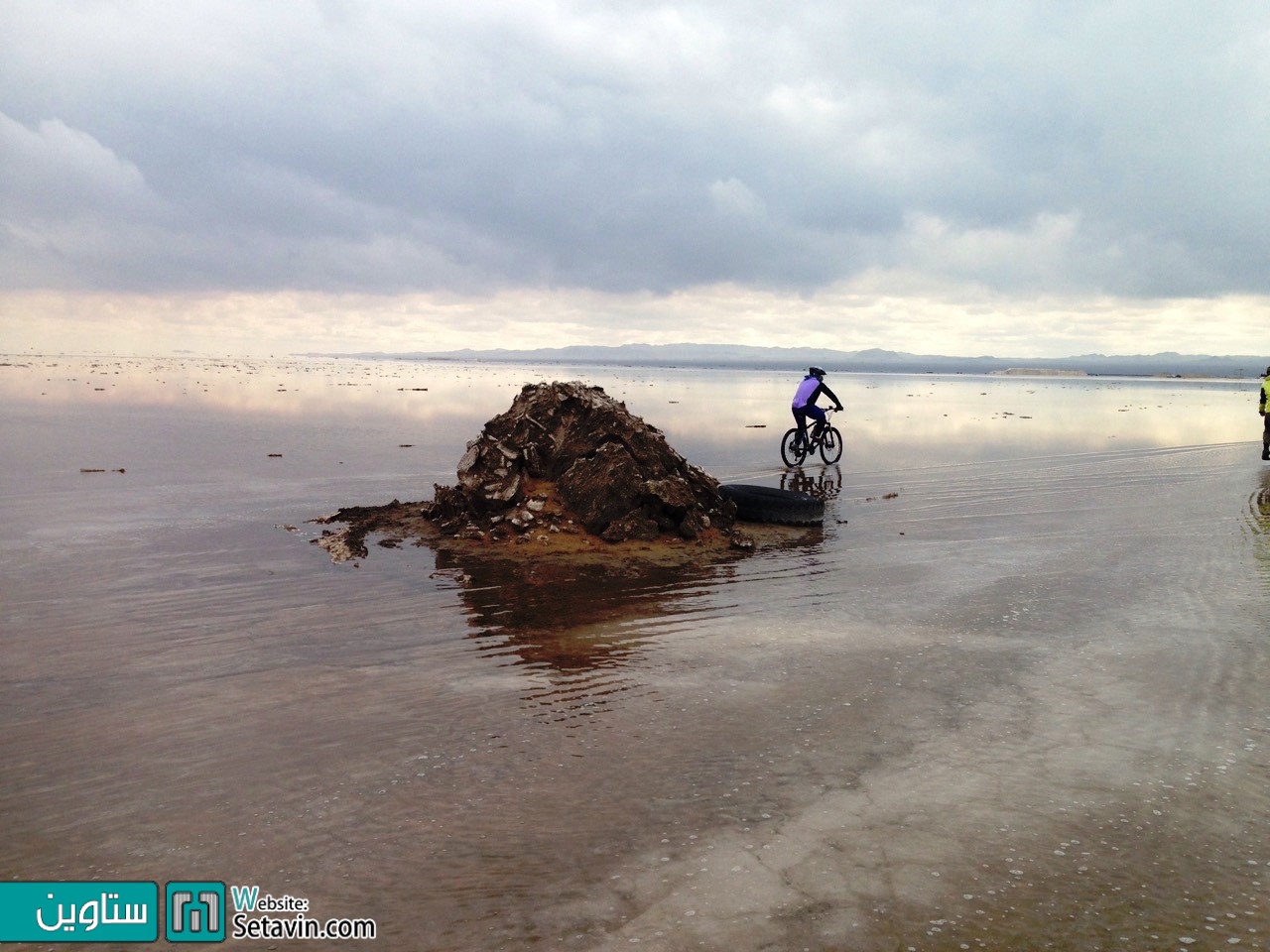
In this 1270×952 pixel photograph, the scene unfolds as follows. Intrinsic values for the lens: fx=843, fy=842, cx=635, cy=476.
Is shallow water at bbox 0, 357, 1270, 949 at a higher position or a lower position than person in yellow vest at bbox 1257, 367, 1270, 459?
lower

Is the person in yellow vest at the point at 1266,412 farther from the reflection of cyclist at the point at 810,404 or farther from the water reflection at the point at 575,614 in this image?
the water reflection at the point at 575,614

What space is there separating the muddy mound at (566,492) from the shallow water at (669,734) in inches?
51.8

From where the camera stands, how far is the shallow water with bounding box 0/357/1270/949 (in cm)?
434

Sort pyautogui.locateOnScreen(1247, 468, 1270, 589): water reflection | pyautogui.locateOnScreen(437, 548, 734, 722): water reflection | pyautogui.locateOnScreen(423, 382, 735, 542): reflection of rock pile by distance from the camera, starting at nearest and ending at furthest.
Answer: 1. pyautogui.locateOnScreen(437, 548, 734, 722): water reflection
2. pyautogui.locateOnScreen(1247, 468, 1270, 589): water reflection
3. pyautogui.locateOnScreen(423, 382, 735, 542): reflection of rock pile

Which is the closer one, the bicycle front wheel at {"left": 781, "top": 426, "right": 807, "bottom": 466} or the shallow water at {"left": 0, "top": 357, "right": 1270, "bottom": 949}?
the shallow water at {"left": 0, "top": 357, "right": 1270, "bottom": 949}

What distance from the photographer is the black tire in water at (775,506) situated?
14305 mm

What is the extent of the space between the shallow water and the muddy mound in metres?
1.32

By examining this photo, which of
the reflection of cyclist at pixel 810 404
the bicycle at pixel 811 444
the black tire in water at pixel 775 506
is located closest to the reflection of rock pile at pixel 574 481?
the black tire in water at pixel 775 506

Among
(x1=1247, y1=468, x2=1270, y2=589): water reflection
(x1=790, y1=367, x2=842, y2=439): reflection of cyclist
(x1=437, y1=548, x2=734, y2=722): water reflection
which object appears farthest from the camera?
(x1=790, y1=367, x2=842, y2=439): reflection of cyclist

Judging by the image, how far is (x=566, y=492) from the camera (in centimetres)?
1337

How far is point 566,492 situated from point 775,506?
3641 mm

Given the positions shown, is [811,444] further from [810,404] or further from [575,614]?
A: [575,614]

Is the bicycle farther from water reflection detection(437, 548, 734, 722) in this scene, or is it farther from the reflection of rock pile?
water reflection detection(437, 548, 734, 722)

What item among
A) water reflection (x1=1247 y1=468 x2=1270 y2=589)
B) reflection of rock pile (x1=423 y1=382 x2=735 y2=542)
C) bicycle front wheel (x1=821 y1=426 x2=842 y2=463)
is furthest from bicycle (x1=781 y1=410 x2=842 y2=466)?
water reflection (x1=1247 y1=468 x2=1270 y2=589)
